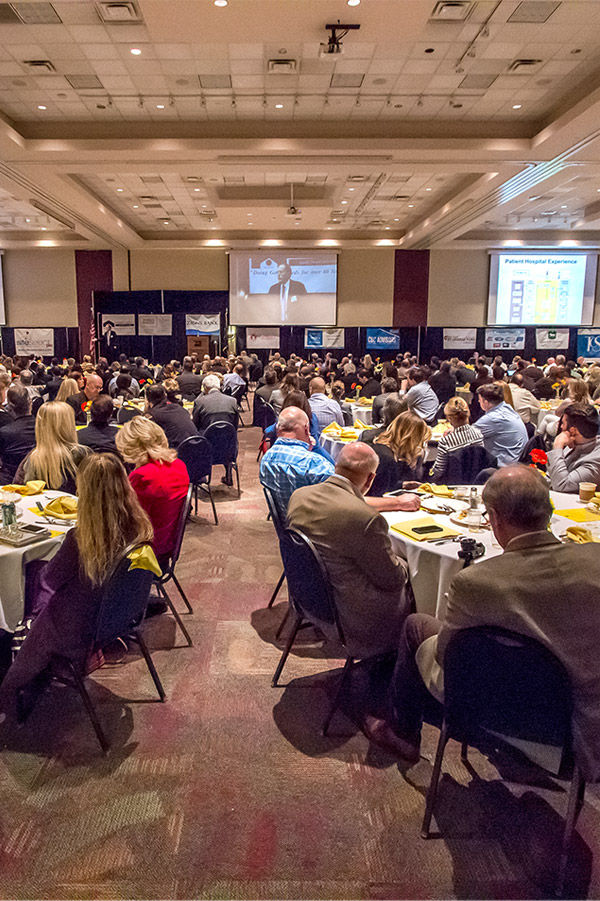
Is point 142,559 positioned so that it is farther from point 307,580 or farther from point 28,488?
point 28,488

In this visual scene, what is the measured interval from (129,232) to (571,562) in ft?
53.4

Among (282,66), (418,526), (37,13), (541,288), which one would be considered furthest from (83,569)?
(541,288)

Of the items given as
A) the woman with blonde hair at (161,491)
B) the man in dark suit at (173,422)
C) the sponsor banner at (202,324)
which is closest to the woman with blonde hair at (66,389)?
the man in dark suit at (173,422)

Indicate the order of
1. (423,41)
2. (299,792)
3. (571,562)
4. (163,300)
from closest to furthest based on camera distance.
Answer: (571,562) → (299,792) → (423,41) → (163,300)

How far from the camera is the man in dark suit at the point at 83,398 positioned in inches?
259

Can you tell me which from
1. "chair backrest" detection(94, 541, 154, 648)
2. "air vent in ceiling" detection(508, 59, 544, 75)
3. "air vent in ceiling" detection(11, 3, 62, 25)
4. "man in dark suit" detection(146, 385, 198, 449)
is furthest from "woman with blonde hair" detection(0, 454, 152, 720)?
"air vent in ceiling" detection(508, 59, 544, 75)

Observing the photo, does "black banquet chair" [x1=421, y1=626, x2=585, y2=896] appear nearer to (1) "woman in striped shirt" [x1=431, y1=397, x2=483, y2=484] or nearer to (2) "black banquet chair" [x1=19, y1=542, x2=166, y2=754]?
(2) "black banquet chair" [x1=19, y1=542, x2=166, y2=754]

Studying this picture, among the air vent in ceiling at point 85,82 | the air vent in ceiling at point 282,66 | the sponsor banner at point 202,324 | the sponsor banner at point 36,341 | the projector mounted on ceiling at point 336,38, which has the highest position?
the air vent in ceiling at point 282,66

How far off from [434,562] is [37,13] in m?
6.43

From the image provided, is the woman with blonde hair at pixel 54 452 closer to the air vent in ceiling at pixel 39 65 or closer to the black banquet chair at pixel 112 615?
the black banquet chair at pixel 112 615

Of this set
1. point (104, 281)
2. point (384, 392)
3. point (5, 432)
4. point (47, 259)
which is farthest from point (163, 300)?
point (5, 432)

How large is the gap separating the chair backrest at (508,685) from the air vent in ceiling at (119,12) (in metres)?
6.45

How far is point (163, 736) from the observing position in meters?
2.72

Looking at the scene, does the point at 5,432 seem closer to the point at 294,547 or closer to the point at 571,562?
the point at 294,547
